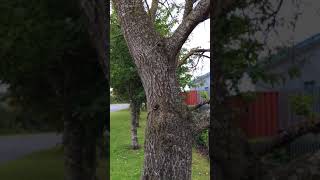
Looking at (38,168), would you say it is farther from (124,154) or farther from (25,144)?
(124,154)

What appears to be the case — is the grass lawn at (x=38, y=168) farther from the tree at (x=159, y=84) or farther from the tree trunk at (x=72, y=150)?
the tree at (x=159, y=84)

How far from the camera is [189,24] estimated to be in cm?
346

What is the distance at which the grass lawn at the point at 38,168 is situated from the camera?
7.25 ft

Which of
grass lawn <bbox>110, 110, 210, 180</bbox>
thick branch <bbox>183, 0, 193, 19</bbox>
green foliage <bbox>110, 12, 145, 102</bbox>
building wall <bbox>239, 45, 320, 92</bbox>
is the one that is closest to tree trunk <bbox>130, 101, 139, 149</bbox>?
grass lawn <bbox>110, 110, 210, 180</bbox>

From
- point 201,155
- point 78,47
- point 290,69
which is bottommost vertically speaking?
point 201,155

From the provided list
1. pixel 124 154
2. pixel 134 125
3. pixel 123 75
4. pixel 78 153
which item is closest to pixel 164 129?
pixel 78 153

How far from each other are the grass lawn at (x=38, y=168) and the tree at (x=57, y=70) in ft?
0.15

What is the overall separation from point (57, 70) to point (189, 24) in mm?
1557

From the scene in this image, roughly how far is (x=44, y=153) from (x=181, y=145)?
1472 millimetres

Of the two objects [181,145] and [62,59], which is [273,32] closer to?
[62,59]

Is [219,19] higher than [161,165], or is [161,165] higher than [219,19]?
[219,19]

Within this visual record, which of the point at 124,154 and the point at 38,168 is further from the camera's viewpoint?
the point at 124,154

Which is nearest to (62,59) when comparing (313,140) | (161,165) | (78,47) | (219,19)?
(78,47)

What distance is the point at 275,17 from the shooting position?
76.5 inches
